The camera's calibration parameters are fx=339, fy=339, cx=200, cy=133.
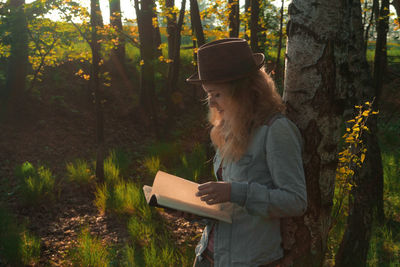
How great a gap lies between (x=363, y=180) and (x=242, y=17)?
17.9ft

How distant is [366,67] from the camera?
2801 mm

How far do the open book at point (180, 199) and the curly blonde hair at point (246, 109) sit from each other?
Result: 9.5 inches

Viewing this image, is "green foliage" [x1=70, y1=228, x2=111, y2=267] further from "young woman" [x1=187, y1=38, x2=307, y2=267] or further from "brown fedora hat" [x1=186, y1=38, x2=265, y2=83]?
"brown fedora hat" [x1=186, y1=38, x2=265, y2=83]

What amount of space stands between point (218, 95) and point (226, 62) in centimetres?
16

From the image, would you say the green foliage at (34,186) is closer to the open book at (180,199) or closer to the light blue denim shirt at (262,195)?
the open book at (180,199)

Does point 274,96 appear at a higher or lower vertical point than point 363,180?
higher

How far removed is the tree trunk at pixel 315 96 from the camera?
1.64 metres

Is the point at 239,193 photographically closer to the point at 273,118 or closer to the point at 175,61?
the point at 273,118

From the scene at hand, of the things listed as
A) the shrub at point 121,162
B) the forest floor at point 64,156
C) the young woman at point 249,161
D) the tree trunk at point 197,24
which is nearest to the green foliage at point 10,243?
the forest floor at point 64,156

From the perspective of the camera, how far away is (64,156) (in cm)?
707

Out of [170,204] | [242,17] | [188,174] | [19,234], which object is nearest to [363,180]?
[170,204]

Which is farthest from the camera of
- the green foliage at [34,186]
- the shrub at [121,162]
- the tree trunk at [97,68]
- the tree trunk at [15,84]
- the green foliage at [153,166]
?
the tree trunk at [15,84]

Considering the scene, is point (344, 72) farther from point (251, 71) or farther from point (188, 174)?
point (188, 174)

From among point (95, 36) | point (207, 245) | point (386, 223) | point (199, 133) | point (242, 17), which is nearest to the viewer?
point (207, 245)
